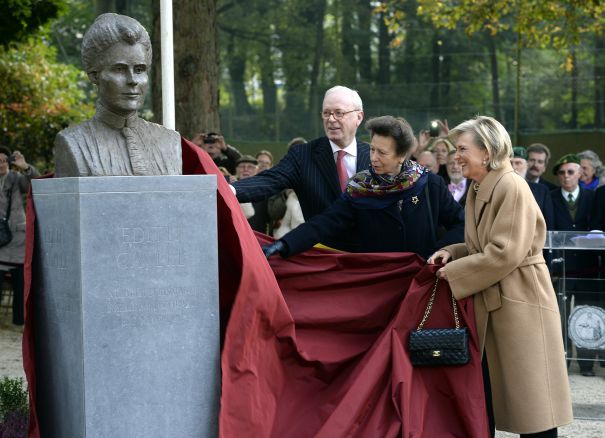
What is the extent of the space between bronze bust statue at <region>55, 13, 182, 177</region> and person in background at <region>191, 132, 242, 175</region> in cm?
567

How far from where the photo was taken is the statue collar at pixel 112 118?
5.05 metres

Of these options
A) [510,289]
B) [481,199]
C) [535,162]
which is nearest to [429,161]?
[535,162]

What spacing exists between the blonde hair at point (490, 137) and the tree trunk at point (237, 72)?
13405 mm

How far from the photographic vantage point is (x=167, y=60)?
20.7ft

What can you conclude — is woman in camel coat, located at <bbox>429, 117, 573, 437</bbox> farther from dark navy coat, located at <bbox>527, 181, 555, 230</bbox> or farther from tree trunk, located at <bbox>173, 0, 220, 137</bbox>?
tree trunk, located at <bbox>173, 0, 220, 137</bbox>

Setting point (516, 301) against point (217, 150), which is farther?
point (217, 150)

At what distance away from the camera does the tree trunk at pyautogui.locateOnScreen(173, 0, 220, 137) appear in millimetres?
11719

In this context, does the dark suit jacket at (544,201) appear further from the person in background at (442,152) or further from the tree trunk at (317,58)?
the tree trunk at (317,58)

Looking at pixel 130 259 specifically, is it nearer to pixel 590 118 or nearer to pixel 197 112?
pixel 197 112

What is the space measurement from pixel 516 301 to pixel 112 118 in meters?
2.28

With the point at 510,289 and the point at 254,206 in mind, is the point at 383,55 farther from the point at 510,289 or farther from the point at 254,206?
the point at 510,289

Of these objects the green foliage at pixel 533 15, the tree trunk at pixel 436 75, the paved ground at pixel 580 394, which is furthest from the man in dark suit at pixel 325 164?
the tree trunk at pixel 436 75

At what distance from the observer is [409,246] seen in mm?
6113

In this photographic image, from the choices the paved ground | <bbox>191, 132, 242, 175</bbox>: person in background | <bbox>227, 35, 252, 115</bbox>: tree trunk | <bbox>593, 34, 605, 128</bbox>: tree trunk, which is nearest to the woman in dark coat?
the paved ground
